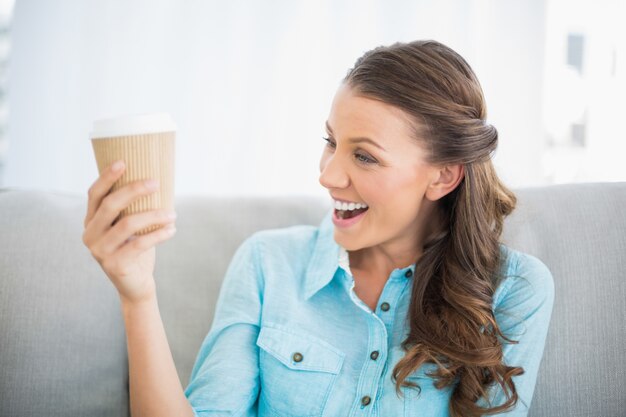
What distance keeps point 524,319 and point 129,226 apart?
0.92 m

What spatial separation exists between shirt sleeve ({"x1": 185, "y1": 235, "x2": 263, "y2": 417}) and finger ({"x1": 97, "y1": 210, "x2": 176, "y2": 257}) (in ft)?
1.63

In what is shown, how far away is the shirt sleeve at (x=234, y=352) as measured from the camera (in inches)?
46.0

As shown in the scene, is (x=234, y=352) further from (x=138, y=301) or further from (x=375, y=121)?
(x=375, y=121)

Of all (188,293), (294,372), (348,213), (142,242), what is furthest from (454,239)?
(142,242)

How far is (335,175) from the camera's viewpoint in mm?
1234

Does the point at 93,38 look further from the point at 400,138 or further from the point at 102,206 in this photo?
the point at 102,206

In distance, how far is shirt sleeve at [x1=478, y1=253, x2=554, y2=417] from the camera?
4.10ft

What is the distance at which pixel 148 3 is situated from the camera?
2.17 metres

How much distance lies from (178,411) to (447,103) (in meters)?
0.81

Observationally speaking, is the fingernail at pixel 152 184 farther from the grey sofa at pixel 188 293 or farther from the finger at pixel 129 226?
the grey sofa at pixel 188 293

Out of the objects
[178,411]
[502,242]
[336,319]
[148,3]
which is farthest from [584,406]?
[148,3]

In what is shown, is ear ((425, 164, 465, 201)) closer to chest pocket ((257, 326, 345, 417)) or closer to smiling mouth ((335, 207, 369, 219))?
smiling mouth ((335, 207, 369, 219))

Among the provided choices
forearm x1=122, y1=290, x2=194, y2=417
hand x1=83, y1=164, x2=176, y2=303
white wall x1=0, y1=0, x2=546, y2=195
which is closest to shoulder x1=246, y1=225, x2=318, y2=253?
forearm x1=122, y1=290, x2=194, y2=417

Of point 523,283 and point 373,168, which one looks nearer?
point 373,168
